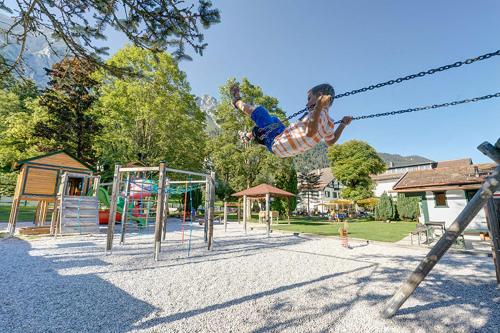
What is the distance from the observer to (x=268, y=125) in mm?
3885

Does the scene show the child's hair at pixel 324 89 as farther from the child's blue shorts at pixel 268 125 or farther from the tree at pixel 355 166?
the tree at pixel 355 166

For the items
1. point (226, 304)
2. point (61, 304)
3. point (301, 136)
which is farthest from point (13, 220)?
point (301, 136)

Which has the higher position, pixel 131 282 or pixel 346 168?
pixel 346 168

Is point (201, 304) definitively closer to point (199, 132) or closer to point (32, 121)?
point (199, 132)

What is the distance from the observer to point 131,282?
15.8 ft

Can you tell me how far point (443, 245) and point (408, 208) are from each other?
24.7 metres

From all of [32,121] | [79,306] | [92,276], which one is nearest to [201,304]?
[79,306]

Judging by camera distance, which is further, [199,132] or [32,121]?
[199,132]

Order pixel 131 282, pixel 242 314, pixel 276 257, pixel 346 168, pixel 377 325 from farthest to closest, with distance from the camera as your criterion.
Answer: pixel 346 168 < pixel 276 257 < pixel 131 282 < pixel 242 314 < pixel 377 325

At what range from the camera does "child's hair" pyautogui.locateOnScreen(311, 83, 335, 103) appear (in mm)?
3129

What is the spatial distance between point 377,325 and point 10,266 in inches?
309

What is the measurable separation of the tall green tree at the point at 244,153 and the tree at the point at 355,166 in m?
17.6

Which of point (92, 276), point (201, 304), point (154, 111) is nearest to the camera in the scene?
point (201, 304)

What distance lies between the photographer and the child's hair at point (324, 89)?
123 inches
